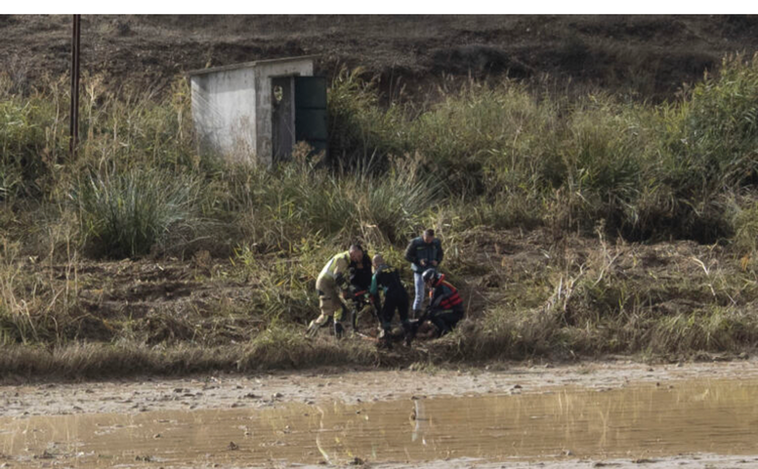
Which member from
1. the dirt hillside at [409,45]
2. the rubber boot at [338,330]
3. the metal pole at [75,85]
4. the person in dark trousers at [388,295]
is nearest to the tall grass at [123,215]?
the metal pole at [75,85]

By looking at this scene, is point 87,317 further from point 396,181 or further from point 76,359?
point 396,181

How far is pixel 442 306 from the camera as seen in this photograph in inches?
471

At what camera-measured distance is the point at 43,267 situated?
13539 mm

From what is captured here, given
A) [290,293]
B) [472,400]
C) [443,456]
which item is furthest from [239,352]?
[443,456]

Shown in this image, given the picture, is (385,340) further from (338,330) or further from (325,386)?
(325,386)

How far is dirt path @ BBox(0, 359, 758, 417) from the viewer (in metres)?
9.94

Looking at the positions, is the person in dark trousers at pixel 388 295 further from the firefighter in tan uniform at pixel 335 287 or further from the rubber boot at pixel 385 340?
the firefighter in tan uniform at pixel 335 287

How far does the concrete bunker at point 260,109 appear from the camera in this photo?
16.8 metres

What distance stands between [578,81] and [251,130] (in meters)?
13.0

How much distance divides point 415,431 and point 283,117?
940 centimetres

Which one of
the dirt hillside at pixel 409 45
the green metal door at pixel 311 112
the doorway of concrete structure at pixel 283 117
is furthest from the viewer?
the dirt hillside at pixel 409 45

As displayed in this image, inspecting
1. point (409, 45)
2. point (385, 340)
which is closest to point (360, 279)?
point (385, 340)

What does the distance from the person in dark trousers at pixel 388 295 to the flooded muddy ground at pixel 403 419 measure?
0.64m

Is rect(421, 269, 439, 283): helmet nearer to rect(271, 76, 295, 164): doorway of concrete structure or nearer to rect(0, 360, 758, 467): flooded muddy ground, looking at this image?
rect(0, 360, 758, 467): flooded muddy ground
